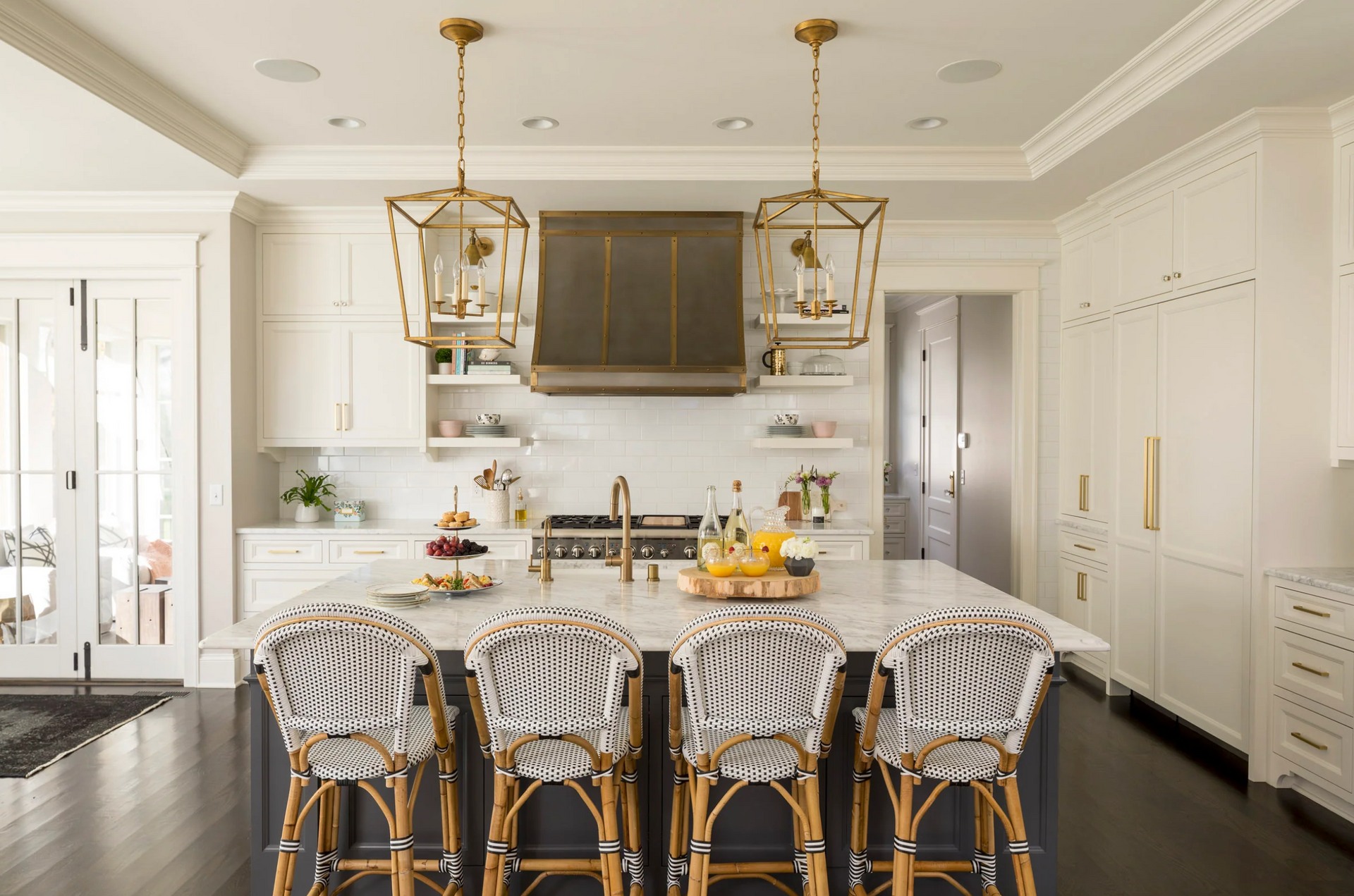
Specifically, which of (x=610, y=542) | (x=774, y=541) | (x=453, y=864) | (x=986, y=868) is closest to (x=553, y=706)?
(x=453, y=864)

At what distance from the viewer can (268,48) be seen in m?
3.15

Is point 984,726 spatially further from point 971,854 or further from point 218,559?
point 218,559

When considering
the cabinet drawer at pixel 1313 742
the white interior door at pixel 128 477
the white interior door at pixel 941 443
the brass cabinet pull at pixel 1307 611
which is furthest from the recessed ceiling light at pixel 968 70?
the white interior door at pixel 128 477

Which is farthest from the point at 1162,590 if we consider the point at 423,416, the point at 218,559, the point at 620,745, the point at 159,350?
the point at 159,350

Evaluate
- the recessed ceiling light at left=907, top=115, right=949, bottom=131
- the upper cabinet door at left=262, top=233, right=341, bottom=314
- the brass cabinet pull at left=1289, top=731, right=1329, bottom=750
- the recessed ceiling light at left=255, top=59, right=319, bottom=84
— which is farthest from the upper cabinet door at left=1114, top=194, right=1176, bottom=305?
the upper cabinet door at left=262, top=233, right=341, bottom=314

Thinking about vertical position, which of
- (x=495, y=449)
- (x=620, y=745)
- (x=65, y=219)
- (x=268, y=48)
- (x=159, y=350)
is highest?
(x=268, y=48)

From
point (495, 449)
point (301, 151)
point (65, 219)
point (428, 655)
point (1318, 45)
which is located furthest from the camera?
point (495, 449)

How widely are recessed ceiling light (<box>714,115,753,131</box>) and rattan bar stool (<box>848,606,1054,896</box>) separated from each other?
8.72ft

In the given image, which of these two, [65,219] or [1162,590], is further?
[65,219]

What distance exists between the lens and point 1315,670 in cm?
308

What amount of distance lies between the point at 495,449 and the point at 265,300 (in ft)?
5.31

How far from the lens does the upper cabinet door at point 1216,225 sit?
11.2 feet

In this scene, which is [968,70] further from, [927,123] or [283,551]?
[283,551]

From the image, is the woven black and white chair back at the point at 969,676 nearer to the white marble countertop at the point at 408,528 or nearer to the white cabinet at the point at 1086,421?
the white marble countertop at the point at 408,528
